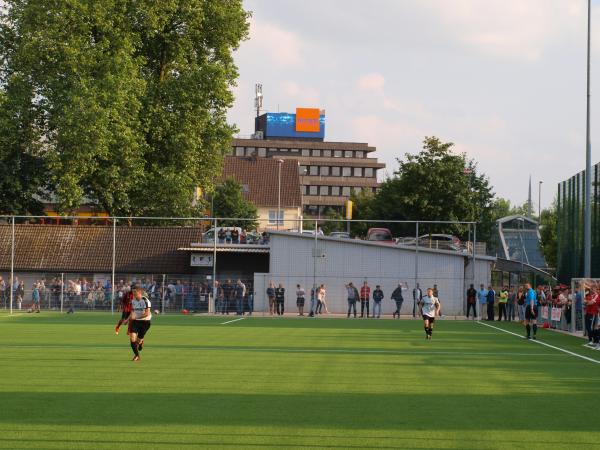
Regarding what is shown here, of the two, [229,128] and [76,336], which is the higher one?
[229,128]

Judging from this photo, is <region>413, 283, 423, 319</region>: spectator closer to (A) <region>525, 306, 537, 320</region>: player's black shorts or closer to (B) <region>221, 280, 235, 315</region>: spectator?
(B) <region>221, 280, 235, 315</region>: spectator

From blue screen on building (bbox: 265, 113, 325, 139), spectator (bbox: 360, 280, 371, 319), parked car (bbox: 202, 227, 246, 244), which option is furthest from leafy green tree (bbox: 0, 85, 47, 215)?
blue screen on building (bbox: 265, 113, 325, 139)

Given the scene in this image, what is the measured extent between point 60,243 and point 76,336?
89.1ft

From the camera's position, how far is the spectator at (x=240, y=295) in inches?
2004

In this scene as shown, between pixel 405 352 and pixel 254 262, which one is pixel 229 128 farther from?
pixel 405 352

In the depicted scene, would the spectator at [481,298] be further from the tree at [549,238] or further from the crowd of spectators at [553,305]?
the tree at [549,238]

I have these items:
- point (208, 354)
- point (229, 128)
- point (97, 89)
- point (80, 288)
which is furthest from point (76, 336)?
point (229, 128)

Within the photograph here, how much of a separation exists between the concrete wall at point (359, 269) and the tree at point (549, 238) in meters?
28.2

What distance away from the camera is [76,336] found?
101ft

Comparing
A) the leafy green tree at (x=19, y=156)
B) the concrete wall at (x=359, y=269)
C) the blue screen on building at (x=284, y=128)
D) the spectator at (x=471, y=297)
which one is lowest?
the spectator at (x=471, y=297)

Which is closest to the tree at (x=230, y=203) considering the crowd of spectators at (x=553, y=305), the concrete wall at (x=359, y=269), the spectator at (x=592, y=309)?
the concrete wall at (x=359, y=269)

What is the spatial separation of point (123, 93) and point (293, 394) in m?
39.8

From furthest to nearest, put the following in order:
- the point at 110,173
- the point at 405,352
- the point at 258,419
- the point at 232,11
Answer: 1. the point at 232,11
2. the point at 110,173
3. the point at 405,352
4. the point at 258,419

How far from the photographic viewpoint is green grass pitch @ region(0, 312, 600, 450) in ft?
39.8
